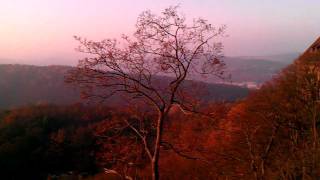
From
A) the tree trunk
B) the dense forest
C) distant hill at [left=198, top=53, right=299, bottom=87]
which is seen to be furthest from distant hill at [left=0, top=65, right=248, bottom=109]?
the tree trunk

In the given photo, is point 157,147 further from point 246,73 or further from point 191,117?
point 246,73

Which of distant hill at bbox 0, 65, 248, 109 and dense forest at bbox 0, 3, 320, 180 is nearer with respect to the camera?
dense forest at bbox 0, 3, 320, 180

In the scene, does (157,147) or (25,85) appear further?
(25,85)

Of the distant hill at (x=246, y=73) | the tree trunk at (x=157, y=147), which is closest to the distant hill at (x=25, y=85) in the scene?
the distant hill at (x=246, y=73)

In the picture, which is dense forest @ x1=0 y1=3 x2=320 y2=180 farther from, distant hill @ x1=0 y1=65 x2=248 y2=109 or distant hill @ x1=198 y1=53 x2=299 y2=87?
distant hill @ x1=0 y1=65 x2=248 y2=109

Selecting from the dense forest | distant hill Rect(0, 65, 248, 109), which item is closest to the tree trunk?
the dense forest

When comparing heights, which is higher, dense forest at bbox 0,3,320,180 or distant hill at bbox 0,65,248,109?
dense forest at bbox 0,3,320,180

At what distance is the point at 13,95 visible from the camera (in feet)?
350

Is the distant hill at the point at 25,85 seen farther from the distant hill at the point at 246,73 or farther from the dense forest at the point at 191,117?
the dense forest at the point at 191,117

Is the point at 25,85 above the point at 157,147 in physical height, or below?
below

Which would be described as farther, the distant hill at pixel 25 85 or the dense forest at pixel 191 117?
the distant hill at pixel 25 85

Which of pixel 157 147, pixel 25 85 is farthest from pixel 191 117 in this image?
pixel 25 85

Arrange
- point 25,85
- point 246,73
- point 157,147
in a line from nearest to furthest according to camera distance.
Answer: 1. point 157,147
2. point 246,73
3. point 25,85

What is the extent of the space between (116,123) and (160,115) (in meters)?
1.24
